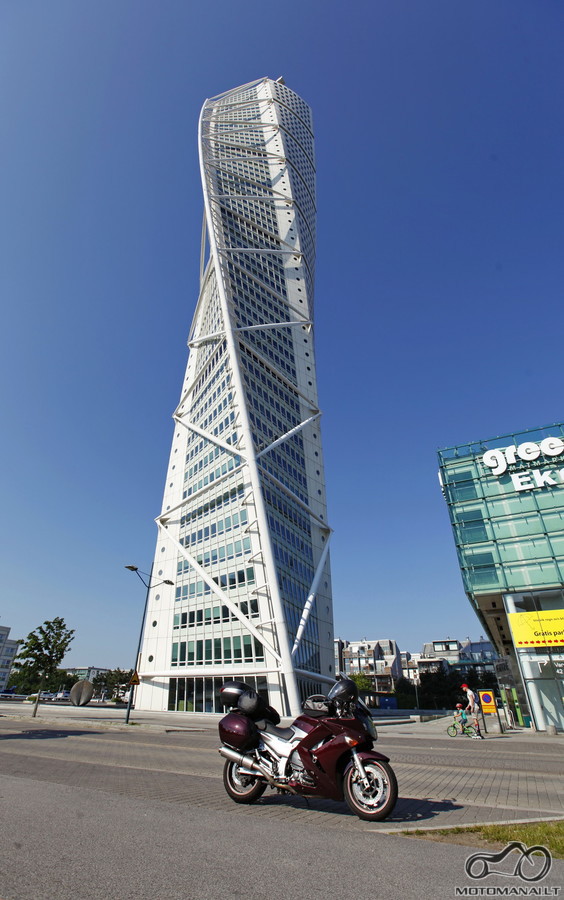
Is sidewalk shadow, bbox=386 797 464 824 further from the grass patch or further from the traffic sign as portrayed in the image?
the traffic sign

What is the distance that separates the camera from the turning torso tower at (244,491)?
3772cm

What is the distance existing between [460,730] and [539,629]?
808 centimetres

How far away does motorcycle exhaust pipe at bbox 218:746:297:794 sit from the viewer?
5749 mm

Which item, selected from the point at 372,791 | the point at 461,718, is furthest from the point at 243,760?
the point at 461,718

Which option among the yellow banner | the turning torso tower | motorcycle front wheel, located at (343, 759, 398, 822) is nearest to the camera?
motorcycle front wheel, located at (343, 759, 398, 822)

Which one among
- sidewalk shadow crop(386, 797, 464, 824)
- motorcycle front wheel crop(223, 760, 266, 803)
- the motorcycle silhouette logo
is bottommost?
sidewalk shadow crop(386, 797, 464, 824)

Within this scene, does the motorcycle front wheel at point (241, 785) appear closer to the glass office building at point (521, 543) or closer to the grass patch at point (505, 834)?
the grass patch at point (505, 834)

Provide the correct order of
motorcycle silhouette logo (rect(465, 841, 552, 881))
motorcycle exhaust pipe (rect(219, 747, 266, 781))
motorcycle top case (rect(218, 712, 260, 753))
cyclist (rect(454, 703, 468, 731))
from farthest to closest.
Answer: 1. cyclist (rect(454, 703, 468, 731))
2. motorcycle top case (rect(218, 712, 260, 753))
3. motorcycle exhaust pipe (rect(219, 747, 266, 781))
4. motorcycle silhouette logo (rect(465, 841, 552, 881))

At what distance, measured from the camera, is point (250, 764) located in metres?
6.12

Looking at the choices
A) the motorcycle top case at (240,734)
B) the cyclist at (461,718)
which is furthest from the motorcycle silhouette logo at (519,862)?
the cyclist at (461,718)

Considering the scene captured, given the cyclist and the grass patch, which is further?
the cyclist

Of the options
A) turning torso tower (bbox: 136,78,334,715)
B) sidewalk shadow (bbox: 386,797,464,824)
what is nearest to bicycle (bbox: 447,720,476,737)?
turning torso tower (bbox: 136,78,334,715)

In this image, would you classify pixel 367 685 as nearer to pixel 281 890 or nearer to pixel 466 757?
pixel 466 757

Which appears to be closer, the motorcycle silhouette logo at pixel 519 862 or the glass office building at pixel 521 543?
the motorcycle silhouette logo at pixel 519 862
